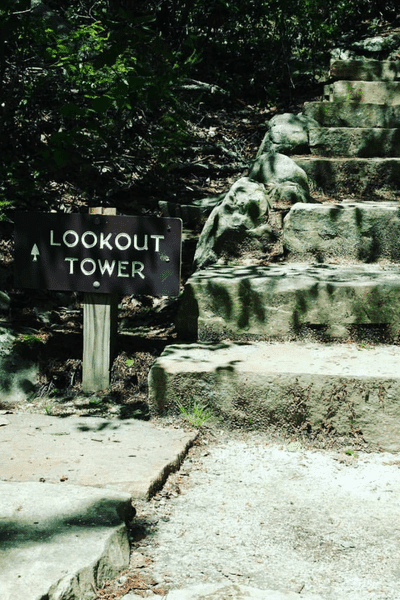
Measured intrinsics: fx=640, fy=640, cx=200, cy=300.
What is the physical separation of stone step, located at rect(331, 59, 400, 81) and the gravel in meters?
4.49

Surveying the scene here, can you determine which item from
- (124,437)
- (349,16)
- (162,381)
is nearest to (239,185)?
(162,381)

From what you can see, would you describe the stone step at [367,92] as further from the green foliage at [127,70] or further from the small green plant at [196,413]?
the small green plant at [196,413]

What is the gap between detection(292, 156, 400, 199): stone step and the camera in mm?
5277

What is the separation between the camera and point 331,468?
2.88m

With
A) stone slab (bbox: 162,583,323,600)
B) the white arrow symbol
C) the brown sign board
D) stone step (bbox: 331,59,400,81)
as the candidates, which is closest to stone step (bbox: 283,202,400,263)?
the brown sign board

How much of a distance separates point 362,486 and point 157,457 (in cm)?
89

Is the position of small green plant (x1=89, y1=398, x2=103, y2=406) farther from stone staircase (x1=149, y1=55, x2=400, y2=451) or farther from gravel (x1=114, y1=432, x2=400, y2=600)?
gravel (x1=114, y1=432, x2=400, y2=600)

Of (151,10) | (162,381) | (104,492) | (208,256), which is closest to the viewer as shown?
(104,492)

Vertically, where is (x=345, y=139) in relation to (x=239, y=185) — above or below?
above

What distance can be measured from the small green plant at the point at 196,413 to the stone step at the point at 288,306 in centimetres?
64

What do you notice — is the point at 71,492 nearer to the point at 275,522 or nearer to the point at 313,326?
the point at 275,522

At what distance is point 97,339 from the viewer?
12.8ft

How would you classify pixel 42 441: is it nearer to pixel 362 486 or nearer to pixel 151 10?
pixel 362 486

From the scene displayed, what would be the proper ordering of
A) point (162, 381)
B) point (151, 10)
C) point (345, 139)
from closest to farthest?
point (162, 381), point (345, 139), point (151, 10)
